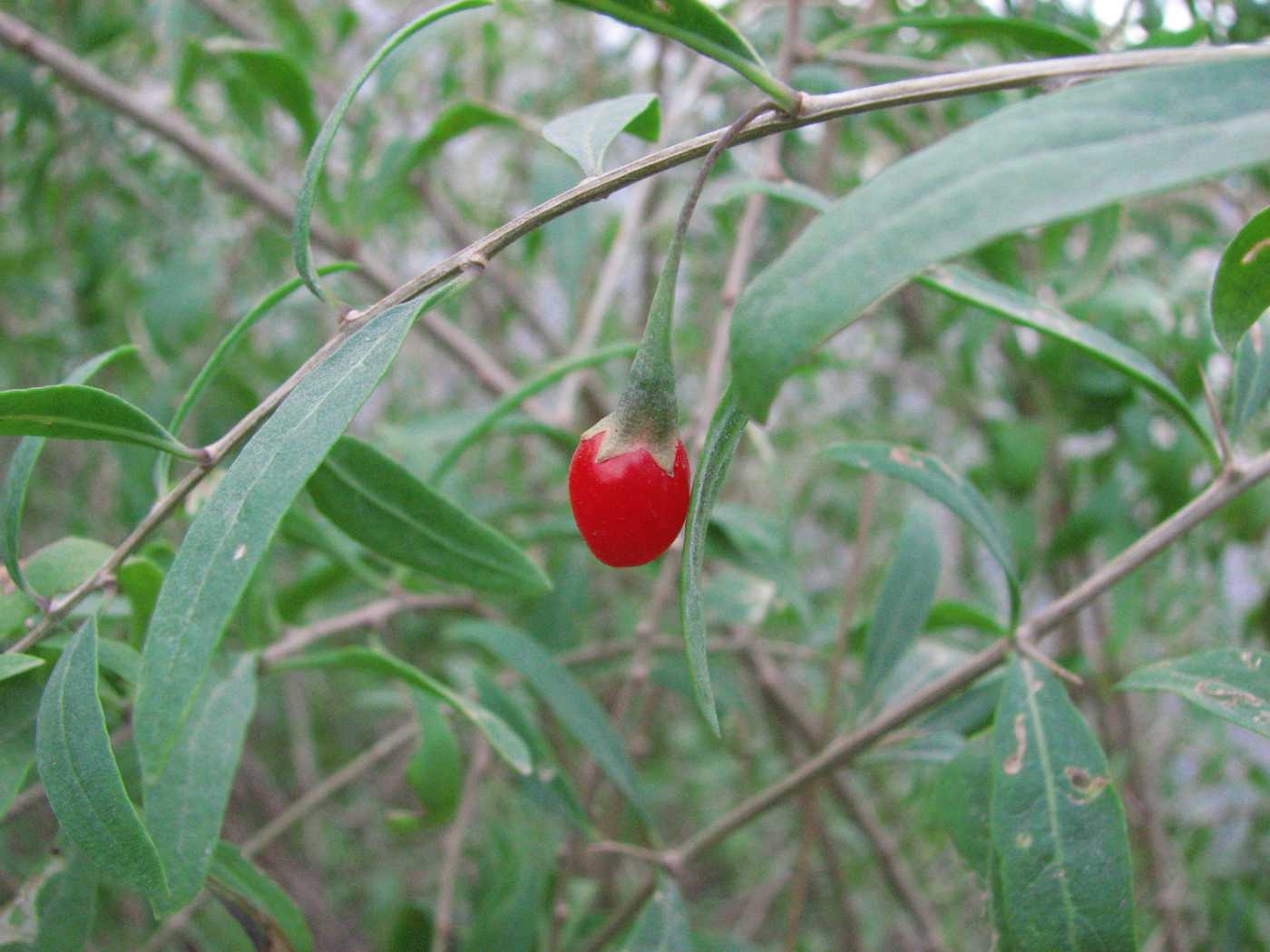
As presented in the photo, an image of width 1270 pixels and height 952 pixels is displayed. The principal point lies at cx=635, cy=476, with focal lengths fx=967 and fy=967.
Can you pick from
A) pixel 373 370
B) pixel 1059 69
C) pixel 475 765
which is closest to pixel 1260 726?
pixel 1059 69

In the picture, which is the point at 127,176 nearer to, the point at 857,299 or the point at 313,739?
the point at 313,739

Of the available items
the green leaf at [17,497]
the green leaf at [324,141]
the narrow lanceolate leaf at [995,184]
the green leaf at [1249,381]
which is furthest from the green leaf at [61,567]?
the green leaf at [1249,381]

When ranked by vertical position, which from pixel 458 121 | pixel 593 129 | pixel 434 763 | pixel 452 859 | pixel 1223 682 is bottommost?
pixel 452 859

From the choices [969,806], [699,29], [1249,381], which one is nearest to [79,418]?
[699,29]

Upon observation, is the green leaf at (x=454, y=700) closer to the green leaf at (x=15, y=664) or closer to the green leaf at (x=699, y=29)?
the green leaf at (x=15, y=664)

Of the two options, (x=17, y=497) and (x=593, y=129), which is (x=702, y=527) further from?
(x=17, y=497)

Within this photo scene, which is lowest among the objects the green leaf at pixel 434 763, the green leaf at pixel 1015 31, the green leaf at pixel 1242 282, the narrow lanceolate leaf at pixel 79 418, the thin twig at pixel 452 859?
the thin twig at pixel 452 859

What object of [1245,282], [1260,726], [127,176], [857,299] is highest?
[127,176]
